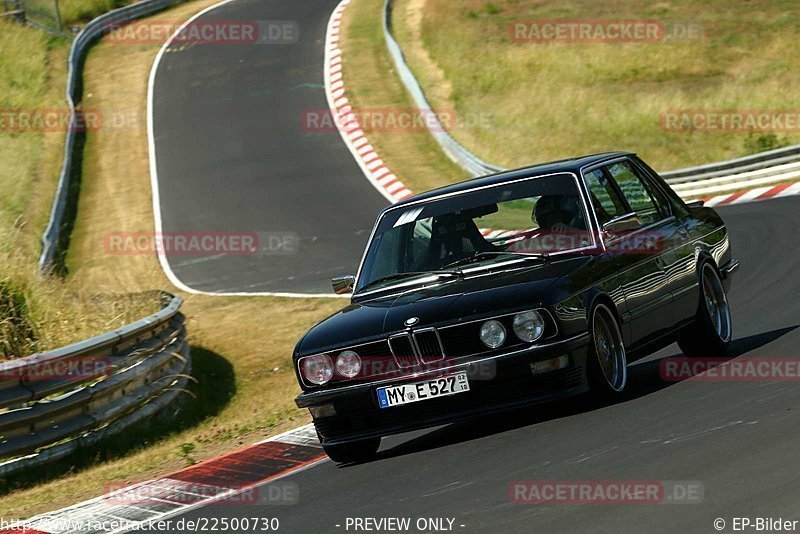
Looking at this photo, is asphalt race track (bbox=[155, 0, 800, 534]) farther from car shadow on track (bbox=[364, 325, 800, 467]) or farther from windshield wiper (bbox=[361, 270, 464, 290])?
windshield wiper (bbox=[361, 270, 464, 290])

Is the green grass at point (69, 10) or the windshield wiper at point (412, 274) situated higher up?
the windshield wiper at point (412, 274)

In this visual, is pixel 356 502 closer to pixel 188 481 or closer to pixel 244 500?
pixel 244 500

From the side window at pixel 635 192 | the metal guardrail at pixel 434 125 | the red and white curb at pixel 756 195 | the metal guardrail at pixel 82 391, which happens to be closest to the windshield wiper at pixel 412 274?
the side window at pixel 635 192

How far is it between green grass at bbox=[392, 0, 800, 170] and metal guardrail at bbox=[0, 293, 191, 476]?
16.0m

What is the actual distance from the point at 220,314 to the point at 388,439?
853 cm

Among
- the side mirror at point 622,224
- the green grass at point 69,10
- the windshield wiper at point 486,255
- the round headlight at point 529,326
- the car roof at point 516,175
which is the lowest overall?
the green grass at point 69,10

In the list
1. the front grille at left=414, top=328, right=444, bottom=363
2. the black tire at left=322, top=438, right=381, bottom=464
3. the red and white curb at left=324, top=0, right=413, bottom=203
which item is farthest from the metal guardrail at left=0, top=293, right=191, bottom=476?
the red and white curb at left=324, top=0, right=413, bottom=203

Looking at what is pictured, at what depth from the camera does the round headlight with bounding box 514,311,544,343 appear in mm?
7281

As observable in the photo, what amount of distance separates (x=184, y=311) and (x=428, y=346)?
34.7ft

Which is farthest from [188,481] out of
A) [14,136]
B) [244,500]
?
[14,136]

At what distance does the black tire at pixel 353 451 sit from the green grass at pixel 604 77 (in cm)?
Answer: 1841

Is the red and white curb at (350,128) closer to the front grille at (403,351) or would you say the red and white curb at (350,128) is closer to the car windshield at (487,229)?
the car windshield at (487,229)

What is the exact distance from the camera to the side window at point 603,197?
8.41m

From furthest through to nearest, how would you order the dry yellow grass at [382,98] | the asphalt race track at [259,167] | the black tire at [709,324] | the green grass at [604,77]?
the green grass at [604,77]
the dry yellow grass at [382,98]
the asphalt race track at [259,167]
the black tire at [709,324]
